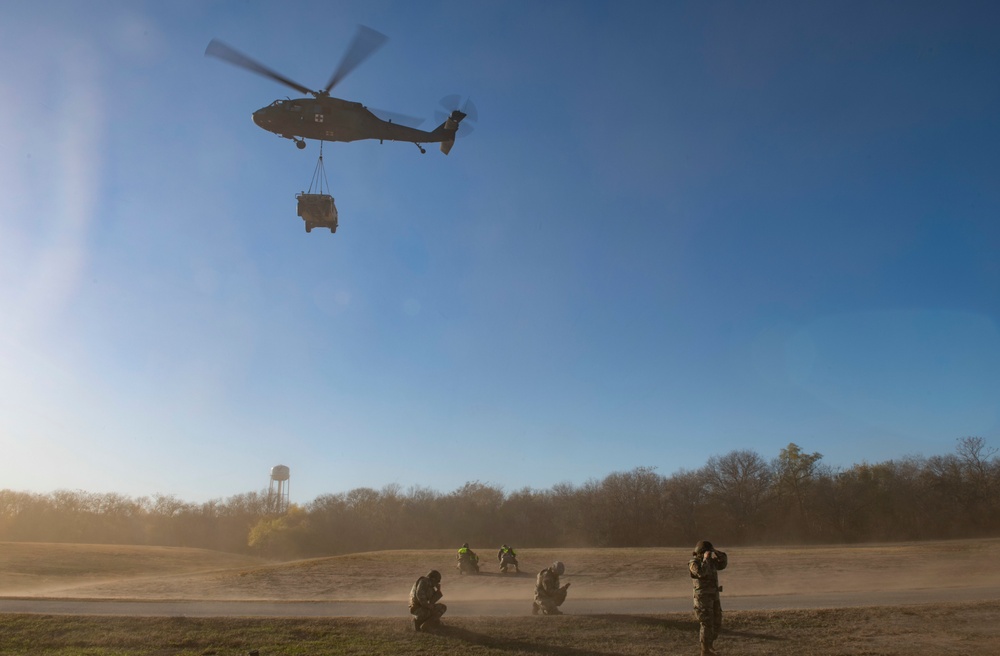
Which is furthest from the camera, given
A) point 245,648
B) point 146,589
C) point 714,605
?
point 146,589

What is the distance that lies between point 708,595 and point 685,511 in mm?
71475

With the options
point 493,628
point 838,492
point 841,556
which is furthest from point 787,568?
point 838,492

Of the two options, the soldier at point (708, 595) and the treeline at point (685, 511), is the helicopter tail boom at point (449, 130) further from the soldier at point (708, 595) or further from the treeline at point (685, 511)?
the treeline at point (685, 511)

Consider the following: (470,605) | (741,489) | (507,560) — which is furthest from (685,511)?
(470,605)

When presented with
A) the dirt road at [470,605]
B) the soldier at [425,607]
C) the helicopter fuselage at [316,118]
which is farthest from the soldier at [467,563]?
Answer: the helicopter fuselage at [316,118]

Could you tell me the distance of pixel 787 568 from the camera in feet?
98.7

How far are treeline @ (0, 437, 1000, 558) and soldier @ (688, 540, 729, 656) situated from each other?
67.8 m

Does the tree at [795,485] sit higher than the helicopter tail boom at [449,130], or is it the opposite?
the helicopter tail boom at [449,130]

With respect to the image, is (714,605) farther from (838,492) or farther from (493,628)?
(838,492)

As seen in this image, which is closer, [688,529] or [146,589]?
[146,589]

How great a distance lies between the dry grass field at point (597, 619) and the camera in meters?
12.6

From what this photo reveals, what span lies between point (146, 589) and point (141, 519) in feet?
332

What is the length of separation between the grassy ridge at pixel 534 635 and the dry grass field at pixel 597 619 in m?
0.04

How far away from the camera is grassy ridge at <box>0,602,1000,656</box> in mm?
12203
